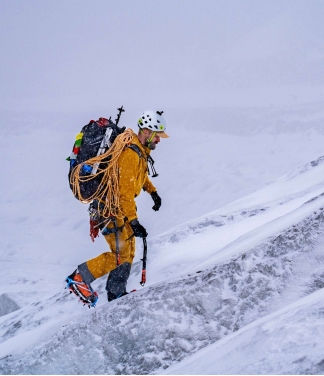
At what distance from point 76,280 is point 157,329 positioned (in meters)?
1.26

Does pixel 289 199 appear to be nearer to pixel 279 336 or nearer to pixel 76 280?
pixel 76 280

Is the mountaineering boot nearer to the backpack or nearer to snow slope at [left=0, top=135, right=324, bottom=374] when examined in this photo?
snow slope at [left=0, top=135, right=324, bottom=374]

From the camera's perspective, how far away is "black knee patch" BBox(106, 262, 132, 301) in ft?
13.2

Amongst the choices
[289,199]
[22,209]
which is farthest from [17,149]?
[289,199]

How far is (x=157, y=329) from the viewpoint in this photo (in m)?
3.30

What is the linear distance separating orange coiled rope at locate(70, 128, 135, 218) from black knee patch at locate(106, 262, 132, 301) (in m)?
0.55

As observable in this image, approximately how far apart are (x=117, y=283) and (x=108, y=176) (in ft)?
3.46

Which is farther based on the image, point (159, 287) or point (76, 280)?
point (76, 280)

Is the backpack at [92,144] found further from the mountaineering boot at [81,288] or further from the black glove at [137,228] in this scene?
the mountaineering boot at [81,288]

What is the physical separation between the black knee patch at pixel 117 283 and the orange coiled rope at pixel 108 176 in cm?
55

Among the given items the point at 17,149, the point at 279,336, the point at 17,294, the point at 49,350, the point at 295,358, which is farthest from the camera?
the point at 17,149

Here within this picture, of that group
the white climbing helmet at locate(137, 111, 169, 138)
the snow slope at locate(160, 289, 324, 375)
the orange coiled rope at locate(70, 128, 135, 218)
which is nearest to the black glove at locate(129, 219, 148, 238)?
the orange coiled rope at locate(70, 128, 135, 218)

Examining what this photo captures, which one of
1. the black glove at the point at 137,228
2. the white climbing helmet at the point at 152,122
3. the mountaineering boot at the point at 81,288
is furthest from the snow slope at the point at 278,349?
the white climbing helmet at the point at 152,122

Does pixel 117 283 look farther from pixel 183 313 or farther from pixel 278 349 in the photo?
pixel 278 349
